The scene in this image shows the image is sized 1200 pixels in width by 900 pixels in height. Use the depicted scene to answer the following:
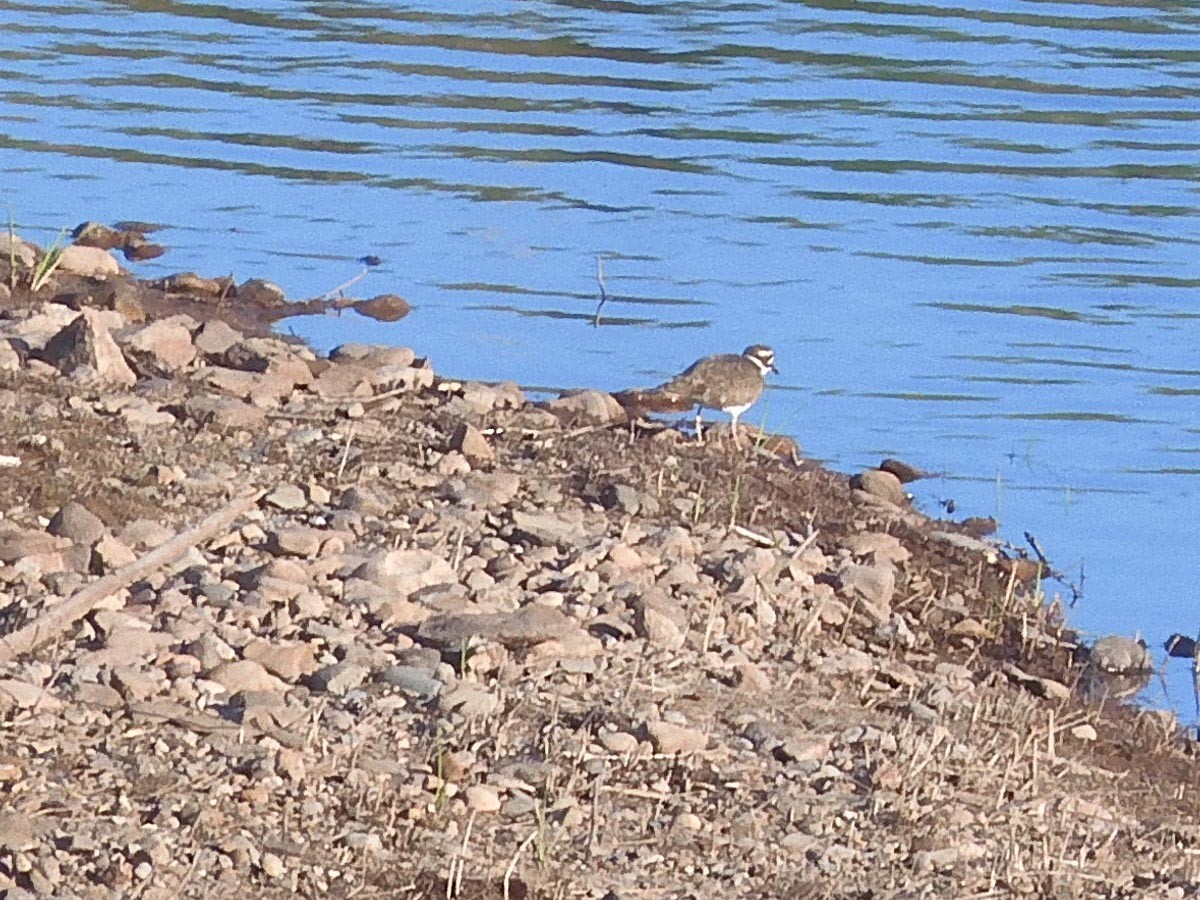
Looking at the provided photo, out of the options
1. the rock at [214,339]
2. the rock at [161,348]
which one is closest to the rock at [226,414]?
the rock at [161,348]

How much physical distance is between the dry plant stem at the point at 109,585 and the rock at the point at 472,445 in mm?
1202

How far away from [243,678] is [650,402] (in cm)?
429

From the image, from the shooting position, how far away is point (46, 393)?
8695 mm

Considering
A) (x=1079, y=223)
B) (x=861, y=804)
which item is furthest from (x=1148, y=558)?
(x=1079, y=223)

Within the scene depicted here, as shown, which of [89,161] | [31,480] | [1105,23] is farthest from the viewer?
[1105,23]

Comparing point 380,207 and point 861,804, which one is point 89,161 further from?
point 861,804

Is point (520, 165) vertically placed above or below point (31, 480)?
below

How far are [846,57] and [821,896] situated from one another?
16199 mm

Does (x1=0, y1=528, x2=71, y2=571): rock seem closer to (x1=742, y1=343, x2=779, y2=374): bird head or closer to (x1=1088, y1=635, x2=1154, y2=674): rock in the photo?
(x1=1088, y1=635, x2=1154, y2=674): rock

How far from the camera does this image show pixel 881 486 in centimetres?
991

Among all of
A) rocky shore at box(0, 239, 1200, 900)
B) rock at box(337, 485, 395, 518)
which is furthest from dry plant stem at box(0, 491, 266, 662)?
rock at box(337, 485, 395, 518)

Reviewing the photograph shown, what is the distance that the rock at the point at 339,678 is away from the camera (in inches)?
259

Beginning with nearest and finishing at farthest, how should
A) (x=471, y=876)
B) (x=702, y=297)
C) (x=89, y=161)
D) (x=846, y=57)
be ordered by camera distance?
1. (x=471, y=876)
2. (x=702, y=297)
3. (x=89, y=161)
4. (x=846, y=57)

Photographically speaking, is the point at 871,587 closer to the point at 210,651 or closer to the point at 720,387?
the point at 720,387
